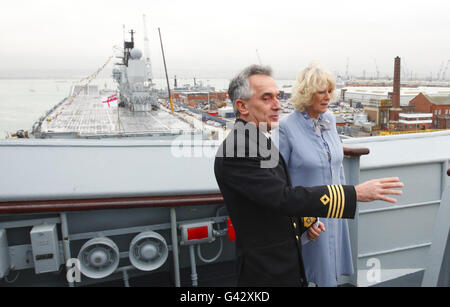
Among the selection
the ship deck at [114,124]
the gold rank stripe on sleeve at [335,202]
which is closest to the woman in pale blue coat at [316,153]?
the gold rank stripe on sleeve at [335,202]

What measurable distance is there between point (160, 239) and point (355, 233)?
144 centimetres

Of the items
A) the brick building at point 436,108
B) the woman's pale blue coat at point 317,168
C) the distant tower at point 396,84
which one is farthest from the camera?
the distant tower at point 396,84

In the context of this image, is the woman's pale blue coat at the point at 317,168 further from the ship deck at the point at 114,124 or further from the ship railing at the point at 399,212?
the ship deck at the point at 114,124

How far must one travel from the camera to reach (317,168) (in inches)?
65.8

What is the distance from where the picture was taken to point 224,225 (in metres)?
2.41

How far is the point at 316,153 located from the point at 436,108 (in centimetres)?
4558

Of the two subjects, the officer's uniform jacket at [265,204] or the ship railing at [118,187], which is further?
the ship railing at [118,187]

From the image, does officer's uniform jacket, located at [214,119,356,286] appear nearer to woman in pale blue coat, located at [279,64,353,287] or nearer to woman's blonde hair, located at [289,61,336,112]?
woman in pale blue coat, located at [279,64,353,287]

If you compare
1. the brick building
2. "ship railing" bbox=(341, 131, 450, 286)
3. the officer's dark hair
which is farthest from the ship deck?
the brick building

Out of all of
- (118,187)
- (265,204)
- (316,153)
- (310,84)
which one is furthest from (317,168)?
(118,187)

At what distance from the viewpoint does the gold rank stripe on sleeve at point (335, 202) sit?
117cm

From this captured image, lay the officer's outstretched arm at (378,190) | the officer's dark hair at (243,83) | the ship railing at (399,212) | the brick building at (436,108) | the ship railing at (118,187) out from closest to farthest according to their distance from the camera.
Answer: the officer's outstretched arm at (378,190)
the officer's dark hair at (243,83)
the ship railing at (118,187)
the ship railing at (399,212)
the brick building at (436,108)

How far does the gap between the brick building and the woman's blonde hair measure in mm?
42959

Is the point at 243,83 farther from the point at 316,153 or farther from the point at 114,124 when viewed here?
the point at 114,124
